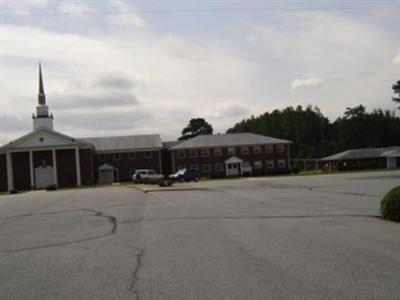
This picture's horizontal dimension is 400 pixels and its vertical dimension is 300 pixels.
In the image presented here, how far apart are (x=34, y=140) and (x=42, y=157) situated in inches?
94.0

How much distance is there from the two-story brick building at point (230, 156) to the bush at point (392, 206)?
75437 mm

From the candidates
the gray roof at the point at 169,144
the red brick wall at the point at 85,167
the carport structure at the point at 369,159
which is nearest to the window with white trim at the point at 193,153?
the gray roof at the point at 169,144

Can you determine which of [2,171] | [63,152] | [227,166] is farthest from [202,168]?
[2,171]

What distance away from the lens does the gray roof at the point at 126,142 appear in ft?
307

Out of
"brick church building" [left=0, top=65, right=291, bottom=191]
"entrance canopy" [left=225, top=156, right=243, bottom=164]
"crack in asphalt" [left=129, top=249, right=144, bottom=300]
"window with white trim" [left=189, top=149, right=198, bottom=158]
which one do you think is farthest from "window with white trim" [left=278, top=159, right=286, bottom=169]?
"crack in asphalt" [left=129, top=249, right=144, bottom=300]

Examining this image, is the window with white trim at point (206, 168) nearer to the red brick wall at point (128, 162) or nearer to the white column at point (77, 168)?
the red brick wall at point (128, 162)

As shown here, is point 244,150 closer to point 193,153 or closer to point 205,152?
point 205,152

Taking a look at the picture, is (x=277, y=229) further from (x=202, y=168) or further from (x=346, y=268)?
(x=202, y=168)

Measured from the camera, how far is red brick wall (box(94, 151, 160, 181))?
3671 inches

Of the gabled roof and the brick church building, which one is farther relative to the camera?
the brick church building

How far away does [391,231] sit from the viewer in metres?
14.5

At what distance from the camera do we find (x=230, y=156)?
95.4 meters

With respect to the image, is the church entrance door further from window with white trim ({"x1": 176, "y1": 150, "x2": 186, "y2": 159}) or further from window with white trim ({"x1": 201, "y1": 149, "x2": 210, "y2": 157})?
window with white trim ({"x1": 201, "y1": 149, "x2": 210, "y2": 157})

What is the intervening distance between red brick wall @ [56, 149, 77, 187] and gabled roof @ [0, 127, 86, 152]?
135cm
